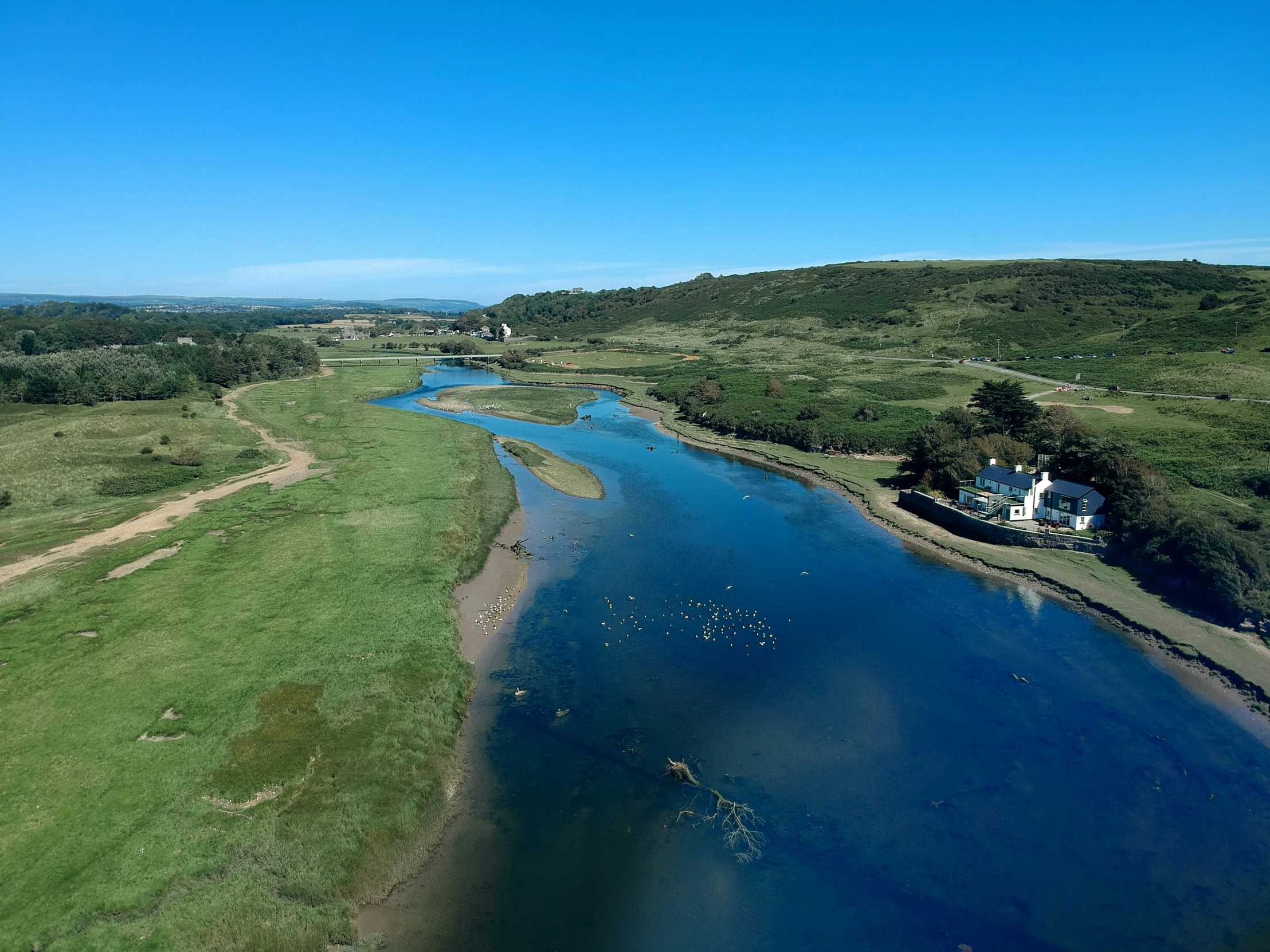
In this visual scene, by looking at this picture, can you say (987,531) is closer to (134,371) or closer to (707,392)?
(707,392)

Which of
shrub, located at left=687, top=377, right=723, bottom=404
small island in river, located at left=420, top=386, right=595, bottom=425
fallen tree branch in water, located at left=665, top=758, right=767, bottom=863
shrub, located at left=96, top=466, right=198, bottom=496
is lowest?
small island in river, located at left=420, top=386, right=595, bottom=425

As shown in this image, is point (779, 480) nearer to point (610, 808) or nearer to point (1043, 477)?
point (1043, 477)

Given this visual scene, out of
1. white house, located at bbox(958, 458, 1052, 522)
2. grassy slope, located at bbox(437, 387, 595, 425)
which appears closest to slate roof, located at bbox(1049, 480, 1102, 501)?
white house, located at bbox(958, 458, 1052, 522)

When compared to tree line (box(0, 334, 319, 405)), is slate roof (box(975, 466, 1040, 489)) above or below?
above

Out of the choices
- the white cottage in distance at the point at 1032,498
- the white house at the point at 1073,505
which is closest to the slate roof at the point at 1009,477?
the white cottage in distance at the point at 1032,498

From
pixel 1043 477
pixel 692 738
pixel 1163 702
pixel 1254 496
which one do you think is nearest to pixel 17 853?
pixel 692 738

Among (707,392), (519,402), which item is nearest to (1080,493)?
(707,392)

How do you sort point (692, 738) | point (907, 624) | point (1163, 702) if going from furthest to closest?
point (907, 624) → point (1163, 702) → point (692, 738)

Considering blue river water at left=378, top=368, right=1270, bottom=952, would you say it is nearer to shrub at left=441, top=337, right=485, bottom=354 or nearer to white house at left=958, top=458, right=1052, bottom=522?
white house at left=958, top=458, right=1052, bottom=522
